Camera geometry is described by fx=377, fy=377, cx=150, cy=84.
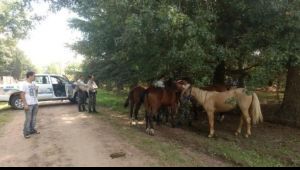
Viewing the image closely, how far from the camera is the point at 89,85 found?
17.6 metres

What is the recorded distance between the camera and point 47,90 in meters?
22.2

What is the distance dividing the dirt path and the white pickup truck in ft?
22.5

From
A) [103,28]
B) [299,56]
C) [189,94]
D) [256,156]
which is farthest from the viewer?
[103,28]

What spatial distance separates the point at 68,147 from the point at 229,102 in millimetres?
4998

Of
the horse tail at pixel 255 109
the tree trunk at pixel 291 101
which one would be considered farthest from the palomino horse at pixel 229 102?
the tree trunk at pixel 291 101

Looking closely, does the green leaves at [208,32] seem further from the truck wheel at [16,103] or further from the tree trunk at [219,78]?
the truck wheel at [16,103]

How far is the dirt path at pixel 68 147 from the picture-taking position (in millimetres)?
8227

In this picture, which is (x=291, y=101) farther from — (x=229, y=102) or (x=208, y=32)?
(x=208, y=32)

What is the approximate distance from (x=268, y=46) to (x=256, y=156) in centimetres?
298

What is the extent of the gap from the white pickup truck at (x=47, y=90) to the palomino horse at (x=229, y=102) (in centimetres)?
1201

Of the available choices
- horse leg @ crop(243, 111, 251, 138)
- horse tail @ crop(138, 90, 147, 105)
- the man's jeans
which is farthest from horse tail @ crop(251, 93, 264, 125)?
the man's jeans

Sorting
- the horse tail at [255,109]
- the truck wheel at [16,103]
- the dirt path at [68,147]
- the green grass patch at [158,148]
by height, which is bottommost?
the dirt path at [68,147]

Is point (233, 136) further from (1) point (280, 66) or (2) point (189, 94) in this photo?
(1) point (280, 66)

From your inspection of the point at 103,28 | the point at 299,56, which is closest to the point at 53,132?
the point at 103,28
